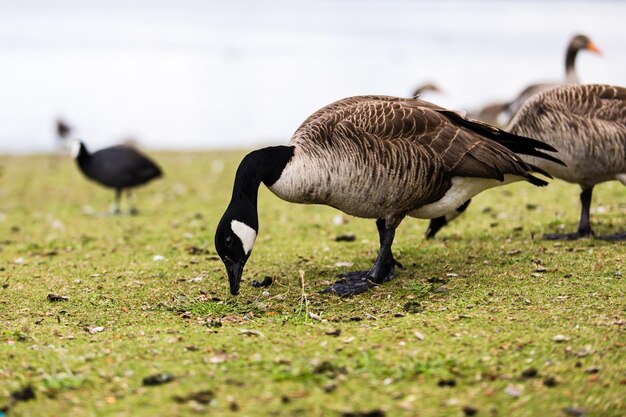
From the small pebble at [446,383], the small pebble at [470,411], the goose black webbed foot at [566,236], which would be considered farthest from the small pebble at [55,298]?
the goose black webbed foot at [566,236]

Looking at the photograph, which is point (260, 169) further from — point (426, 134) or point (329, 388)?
point (329, 388)

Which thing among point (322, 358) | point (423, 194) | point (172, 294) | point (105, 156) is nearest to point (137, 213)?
point (105, 156)

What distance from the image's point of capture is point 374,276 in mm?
6895

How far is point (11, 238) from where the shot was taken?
10.6 metres

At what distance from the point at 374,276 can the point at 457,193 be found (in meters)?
1.05

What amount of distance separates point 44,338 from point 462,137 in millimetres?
3765

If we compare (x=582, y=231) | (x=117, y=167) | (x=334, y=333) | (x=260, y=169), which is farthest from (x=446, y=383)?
(x=117, y=167)

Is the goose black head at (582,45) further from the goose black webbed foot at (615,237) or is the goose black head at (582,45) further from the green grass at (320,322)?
the goose black webbed foot at (615,237)

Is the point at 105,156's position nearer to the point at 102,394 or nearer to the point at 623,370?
the point at 102,394

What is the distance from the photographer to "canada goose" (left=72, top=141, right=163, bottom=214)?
1317 centimetres

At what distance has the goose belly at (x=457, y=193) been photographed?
693 cm

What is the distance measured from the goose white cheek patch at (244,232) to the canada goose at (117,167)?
23.2 feet

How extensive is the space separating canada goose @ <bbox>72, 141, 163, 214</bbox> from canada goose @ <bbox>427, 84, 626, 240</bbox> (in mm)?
6678

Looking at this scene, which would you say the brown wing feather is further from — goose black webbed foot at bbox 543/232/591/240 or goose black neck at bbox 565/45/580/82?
goose black neck at bbox 565/45/580/82
